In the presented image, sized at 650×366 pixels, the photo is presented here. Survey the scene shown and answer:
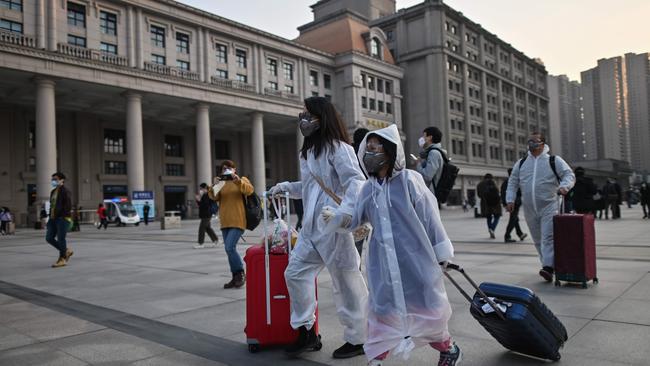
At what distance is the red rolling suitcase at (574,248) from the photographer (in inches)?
224

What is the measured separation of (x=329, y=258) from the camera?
3.53m

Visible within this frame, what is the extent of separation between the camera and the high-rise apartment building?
129 m

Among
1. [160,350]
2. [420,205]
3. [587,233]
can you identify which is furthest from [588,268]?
[160,350]

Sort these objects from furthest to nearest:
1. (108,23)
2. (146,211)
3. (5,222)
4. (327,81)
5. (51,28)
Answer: (327,81) → (108,23) → (146,211) → (51,28) → (5,222)

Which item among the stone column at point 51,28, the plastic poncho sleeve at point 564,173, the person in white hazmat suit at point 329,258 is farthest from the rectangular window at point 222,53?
the person in white hazmat suit at point 329,258

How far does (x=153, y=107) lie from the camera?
143ft

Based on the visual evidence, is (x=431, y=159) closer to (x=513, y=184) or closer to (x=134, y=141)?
(x=513, y=184)

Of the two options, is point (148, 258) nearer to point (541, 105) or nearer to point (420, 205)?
point (420, 205)

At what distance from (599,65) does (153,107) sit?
381 feet

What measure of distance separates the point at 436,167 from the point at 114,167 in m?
45.6

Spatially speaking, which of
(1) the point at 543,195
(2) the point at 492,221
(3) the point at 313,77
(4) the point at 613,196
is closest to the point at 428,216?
(1) the point at 543,195

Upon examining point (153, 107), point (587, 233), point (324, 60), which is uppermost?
point (324, 60)

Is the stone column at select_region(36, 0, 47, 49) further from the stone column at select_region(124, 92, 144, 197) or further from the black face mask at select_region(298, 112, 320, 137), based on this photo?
the black face mask at select_region(298, 112, 320, 137)

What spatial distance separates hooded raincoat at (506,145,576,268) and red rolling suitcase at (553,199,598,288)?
235 mm
